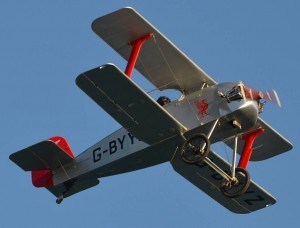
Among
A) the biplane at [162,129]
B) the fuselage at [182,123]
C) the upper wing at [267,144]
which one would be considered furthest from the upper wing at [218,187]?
the upper wing at [267,144]

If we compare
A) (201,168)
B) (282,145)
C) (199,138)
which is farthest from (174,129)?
(282,145)

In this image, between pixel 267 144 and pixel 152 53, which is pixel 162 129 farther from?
pixel 267 144

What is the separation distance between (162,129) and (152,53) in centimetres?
211

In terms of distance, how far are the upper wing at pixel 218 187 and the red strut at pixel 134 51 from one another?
244 cm

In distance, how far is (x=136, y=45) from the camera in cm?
2341

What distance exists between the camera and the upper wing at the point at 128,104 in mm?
21531

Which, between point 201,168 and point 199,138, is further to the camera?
point 201,168

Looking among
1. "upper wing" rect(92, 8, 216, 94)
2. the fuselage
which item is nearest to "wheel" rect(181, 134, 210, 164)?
the fuselage

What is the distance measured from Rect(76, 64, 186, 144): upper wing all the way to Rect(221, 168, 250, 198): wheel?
1634 millimetres

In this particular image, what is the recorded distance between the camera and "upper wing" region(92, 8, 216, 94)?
23.1 metres

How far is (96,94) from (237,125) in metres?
3.19

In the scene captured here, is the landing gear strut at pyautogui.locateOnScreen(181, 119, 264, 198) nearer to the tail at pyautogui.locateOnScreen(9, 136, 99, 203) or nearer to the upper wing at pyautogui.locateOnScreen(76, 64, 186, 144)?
the upper wing at pyautogui.locateOnScreen(76, 64, 186, 144)

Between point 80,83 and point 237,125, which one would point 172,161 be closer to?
point 237,125

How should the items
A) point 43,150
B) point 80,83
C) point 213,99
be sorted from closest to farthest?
1. point 80,83
2. point 213,99
3. point 43,150
